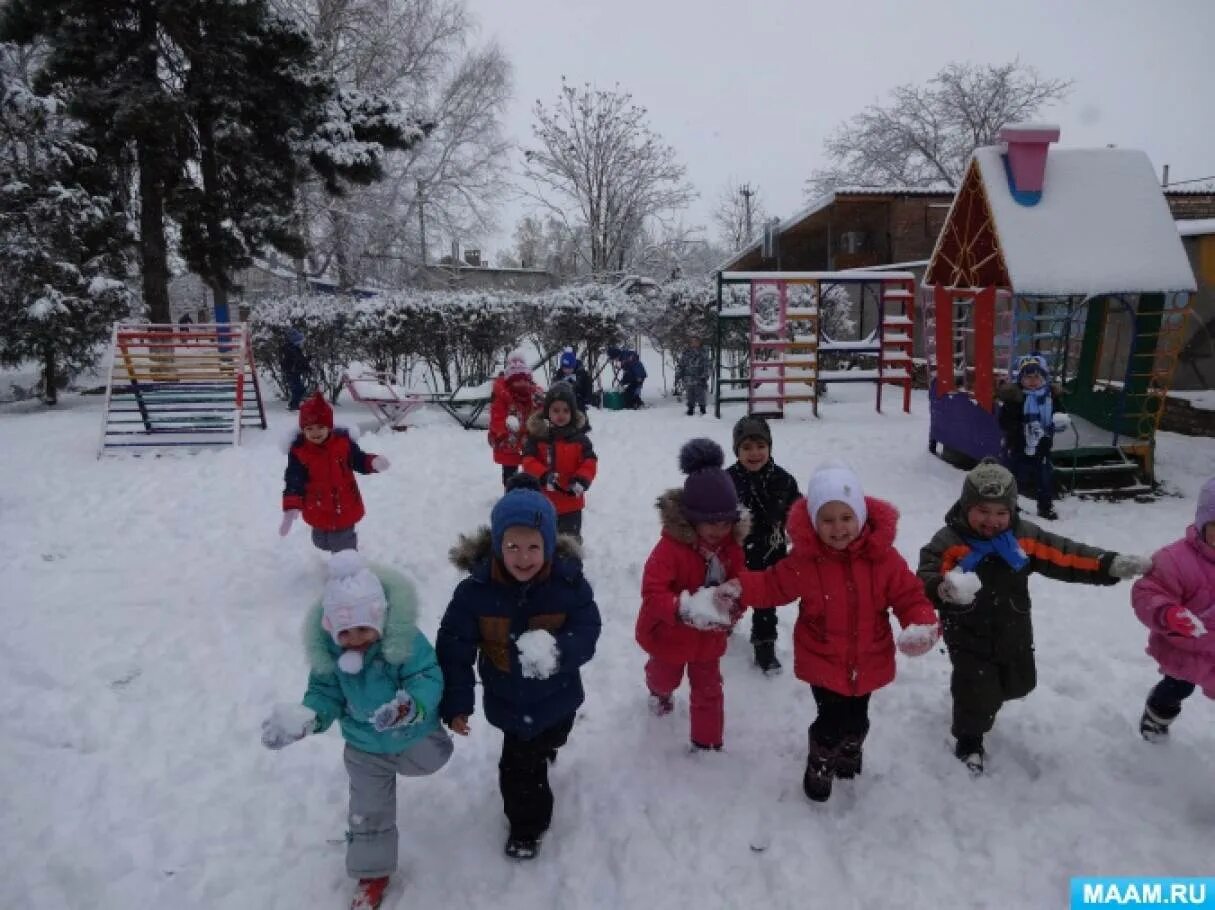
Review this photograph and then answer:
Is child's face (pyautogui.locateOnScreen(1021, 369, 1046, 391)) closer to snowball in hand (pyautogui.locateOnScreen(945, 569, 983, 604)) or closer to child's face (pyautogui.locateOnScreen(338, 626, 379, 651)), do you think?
snowball in hand (pyautogui.locateOnScreen(945, 569, 983, 604))

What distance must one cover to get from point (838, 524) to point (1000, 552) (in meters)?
0.75

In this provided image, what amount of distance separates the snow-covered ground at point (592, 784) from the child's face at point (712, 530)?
103 centimetres

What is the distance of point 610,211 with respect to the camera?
25969 mm

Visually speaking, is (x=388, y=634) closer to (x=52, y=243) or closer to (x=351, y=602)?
(x=351, y=602)

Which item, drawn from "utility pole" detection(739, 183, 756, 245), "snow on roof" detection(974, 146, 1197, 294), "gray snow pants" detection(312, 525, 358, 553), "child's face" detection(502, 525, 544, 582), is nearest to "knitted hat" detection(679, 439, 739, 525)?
"child's face" detection(502, 525, 544, 582)

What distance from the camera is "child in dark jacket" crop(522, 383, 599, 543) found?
197 inches

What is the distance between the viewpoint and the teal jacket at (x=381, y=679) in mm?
2494

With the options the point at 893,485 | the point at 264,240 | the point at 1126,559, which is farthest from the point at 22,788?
the point at 264,240

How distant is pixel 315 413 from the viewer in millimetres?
4914

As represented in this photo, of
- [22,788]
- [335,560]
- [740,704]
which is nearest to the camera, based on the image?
[335,560]

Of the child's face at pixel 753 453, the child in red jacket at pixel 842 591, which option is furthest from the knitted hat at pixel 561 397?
the child in red jacket at pixel 842 591

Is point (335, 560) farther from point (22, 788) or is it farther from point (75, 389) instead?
point (75, 389)

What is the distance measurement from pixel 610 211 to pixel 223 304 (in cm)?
1332

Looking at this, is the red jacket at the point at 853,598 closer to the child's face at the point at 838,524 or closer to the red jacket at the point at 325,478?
the child's face at the point at 838,524
